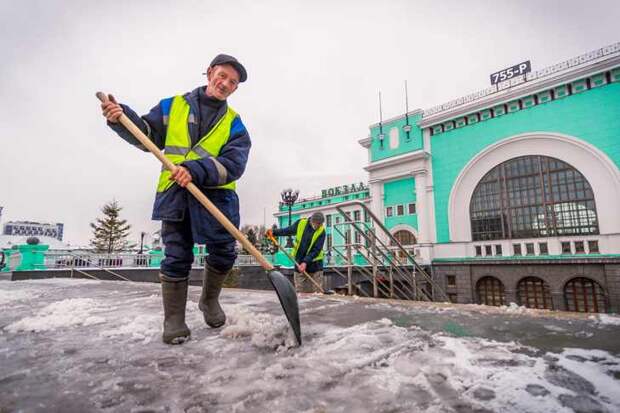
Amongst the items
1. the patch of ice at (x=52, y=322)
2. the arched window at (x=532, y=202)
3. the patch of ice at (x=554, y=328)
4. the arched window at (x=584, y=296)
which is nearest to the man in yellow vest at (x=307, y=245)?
the patch of ice at (x=52, y=322)

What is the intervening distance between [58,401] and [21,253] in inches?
604

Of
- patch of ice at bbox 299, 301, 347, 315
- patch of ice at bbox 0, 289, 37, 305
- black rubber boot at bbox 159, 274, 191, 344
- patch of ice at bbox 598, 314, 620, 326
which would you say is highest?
black rubber boot at bbox 159, 274, 191, 344

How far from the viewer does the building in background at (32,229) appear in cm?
7966

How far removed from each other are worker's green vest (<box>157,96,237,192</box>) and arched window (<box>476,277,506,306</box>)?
733 inches

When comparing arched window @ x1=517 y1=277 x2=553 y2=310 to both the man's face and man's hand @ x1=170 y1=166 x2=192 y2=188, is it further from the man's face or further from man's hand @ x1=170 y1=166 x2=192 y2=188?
man's hand @ x1=170 y1=166 x2=192 y2=188

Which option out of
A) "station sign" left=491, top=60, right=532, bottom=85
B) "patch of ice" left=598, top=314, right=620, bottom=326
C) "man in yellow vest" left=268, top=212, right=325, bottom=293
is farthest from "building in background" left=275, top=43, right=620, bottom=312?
"patch of ice" left=598, top=314, right=620, bottom=326

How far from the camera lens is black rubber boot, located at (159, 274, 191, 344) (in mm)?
1740

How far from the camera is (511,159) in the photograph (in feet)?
61.8

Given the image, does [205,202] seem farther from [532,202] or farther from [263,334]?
[532,202]

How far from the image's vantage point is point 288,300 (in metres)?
1.90

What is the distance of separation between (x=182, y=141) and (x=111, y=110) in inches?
17.0

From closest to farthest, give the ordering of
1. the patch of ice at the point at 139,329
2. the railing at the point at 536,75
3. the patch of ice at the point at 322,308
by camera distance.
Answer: the patch of ice at the point at 139,329 < the patch of ice at the point at 322,308 < the railing at the point at 536,75

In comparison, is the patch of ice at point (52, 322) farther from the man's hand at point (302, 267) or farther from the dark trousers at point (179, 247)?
the man's hand at point (302, 267)

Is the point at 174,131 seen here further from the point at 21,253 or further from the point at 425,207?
the point at 425,207
